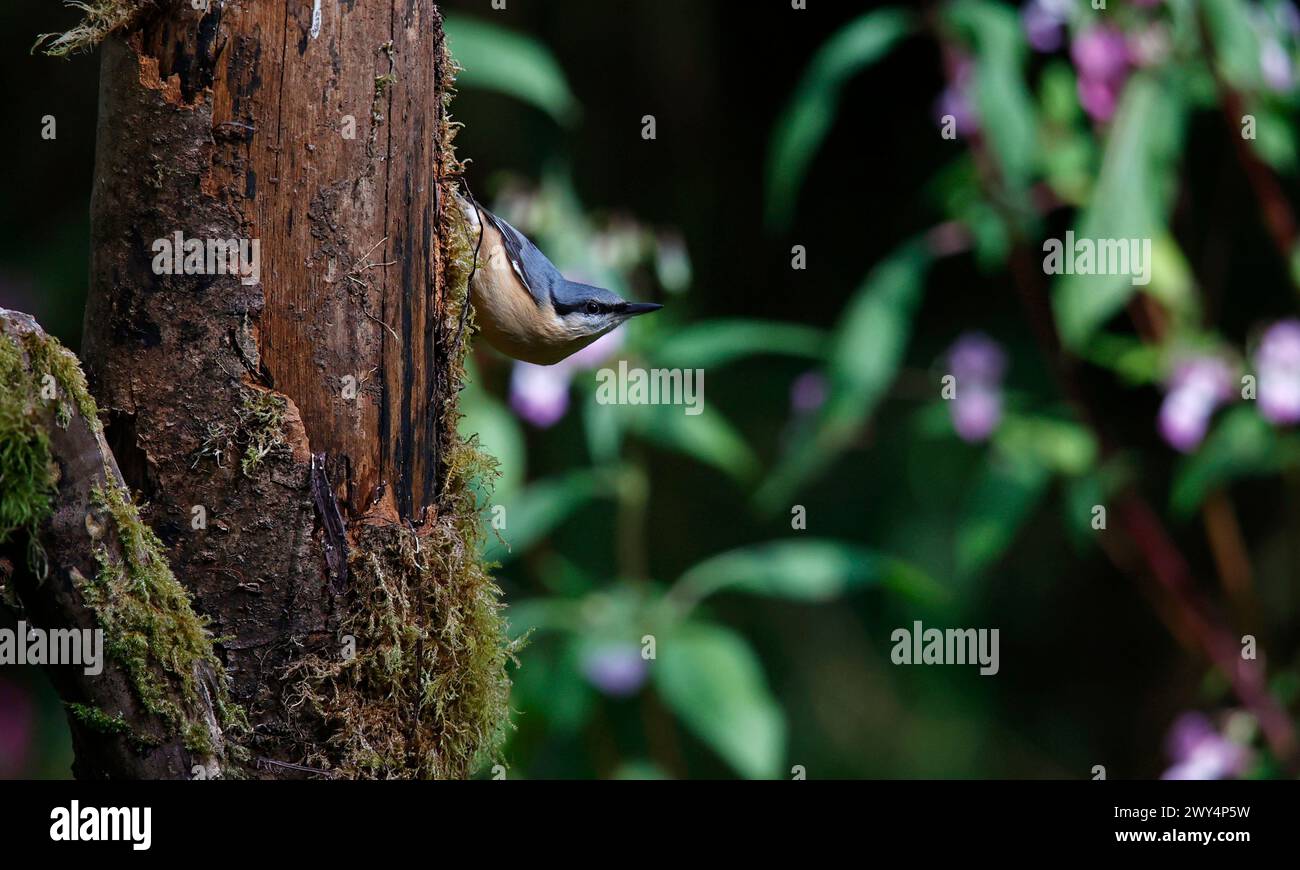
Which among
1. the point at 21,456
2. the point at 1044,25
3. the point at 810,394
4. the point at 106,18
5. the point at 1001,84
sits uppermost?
the point at 1044,25

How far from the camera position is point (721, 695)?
219cm

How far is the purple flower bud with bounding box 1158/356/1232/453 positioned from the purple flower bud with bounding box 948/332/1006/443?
0.37 metres

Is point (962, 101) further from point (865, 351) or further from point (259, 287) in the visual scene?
point (259, 287)

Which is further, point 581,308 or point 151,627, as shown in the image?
point 581,308

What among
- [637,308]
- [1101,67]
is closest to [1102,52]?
[1101,67]

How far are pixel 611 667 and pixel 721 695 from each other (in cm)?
23

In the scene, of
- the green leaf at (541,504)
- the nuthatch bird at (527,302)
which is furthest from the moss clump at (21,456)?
the green leaf at (541,504)

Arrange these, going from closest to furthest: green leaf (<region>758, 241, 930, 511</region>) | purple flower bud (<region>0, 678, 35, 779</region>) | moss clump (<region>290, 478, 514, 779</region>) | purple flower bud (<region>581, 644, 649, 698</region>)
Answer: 1. moss clump (<region>290, 478, 514, 779</region>)
2. purple flower bud (<region>581, 644, 649, 698</region>)
3. green leaf (<region>758, 241, 930, 511</region>)
4. purple flower bud (<region>0, 678, 35, 779</region>)

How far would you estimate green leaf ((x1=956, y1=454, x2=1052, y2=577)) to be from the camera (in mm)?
2613

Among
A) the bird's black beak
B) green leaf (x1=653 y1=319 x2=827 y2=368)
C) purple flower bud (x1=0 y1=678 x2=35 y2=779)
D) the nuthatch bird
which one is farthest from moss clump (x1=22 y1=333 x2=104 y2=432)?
purple flower bud (x1=0 y1=678 x2=35 y2=779)

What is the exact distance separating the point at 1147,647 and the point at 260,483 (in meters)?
3.30

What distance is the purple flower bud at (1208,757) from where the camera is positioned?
2559 millimetres

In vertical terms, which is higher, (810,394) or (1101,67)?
(1101,67)

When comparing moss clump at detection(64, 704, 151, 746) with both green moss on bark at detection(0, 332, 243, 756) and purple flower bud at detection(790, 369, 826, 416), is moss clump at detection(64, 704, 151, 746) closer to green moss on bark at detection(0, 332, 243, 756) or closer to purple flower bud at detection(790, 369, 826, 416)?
green moss on bark at detection(0, 332, 243, 756)
